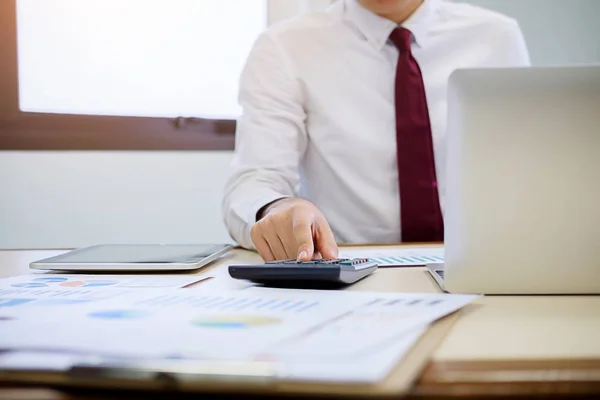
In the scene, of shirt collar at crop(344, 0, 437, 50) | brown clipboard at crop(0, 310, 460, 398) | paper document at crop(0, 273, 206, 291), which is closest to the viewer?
brown clipboard at crop(0, 310, 460, 398)

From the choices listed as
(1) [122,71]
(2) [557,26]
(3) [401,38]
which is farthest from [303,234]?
(2) [557,26]

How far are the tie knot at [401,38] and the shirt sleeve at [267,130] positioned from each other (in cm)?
23

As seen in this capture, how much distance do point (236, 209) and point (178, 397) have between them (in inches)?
31.1

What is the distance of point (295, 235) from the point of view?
2.31ft

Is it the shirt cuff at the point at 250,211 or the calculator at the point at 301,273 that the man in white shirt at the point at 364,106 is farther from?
the calculator at the point at 301,273

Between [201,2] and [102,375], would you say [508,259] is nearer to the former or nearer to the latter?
[102,375]

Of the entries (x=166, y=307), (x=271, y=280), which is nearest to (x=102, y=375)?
(x=166, y=307)

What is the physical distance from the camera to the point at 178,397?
0.97 ft

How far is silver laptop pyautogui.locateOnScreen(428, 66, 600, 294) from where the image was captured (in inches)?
20.0

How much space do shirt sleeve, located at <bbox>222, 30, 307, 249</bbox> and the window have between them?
47 cm

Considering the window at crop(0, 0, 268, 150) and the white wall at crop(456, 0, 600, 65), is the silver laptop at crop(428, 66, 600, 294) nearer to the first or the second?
the window at crop(0, 0, 268, 150)

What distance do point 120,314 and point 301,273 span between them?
18cm

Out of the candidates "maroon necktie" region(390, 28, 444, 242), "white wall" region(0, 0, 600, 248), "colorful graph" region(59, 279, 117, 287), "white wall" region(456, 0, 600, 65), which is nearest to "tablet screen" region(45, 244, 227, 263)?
"colorful graph" region(59, 279, 117, 287)

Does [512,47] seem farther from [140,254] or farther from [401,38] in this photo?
[140,254]
